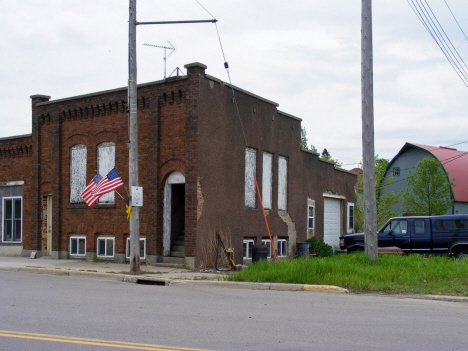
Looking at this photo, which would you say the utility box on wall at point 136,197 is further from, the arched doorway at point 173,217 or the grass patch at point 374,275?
the grass patch at point 374,275

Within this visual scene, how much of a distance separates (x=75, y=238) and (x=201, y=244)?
6172 millimetres

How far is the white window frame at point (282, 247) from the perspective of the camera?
23031mm

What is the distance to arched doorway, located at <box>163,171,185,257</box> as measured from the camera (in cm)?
1841

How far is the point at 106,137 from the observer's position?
2020cm

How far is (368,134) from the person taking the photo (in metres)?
14.9

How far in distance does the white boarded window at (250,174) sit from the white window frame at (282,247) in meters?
3.00

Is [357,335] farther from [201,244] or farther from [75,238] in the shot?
[75,238]

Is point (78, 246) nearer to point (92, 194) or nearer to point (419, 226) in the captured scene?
point (92, 194)

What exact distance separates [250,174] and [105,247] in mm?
6158

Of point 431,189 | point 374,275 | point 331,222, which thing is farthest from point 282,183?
point 431,189

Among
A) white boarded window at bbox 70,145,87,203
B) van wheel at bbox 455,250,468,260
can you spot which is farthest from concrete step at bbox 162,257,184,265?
van wheel at bbox 455,250,468,260

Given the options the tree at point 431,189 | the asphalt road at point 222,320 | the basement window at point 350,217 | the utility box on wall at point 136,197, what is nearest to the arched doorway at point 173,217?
the utility box on wall at point 136,197

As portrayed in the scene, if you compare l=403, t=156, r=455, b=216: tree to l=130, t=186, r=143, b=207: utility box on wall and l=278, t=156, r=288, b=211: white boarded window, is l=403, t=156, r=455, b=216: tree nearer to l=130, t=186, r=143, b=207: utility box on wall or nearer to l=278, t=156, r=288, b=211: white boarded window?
l=278, t=156, r=288, b=211: white boarded window

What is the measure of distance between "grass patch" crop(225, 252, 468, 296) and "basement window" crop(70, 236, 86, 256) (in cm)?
853
